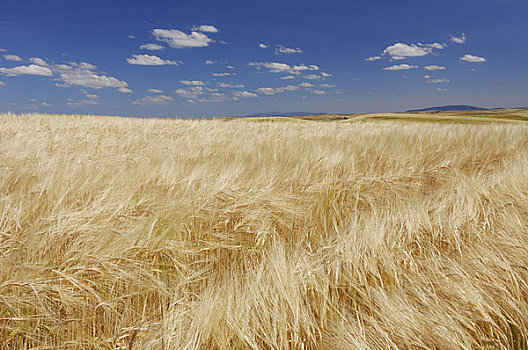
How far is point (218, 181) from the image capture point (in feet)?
6.54

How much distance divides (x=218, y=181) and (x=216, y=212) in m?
0.39

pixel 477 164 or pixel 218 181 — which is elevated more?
pixel 218 181

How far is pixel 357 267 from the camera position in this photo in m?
1.14

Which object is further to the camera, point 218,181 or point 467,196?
point 218,181

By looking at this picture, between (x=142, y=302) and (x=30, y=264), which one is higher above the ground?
(x=30, y=264)

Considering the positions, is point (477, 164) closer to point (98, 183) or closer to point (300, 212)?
point (300, 212)

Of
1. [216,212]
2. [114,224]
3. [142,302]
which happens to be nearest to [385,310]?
[142,302]

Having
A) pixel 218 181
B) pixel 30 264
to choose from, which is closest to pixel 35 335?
pixel 30 264

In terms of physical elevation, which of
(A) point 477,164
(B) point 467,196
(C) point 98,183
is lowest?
(A) point 477,164

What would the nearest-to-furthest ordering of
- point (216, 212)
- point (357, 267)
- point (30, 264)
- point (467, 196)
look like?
point (30, 264)
point (357, 267)
point (216, 212)
point (467, 196)

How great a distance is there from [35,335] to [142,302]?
33 centimetres

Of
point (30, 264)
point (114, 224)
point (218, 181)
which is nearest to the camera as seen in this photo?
point (30, 264)

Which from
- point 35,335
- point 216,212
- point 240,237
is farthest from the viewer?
point 216,212

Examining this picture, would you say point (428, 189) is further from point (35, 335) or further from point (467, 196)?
point (35, 335)
